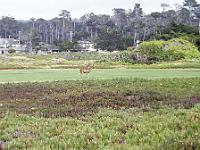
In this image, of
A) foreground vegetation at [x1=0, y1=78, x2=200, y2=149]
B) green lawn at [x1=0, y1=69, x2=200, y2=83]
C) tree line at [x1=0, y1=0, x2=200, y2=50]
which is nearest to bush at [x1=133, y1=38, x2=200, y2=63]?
Answer: green lawn at [x1=0, y1=69, x2=200, y2=83]

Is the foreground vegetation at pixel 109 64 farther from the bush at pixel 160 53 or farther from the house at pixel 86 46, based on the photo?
the house at pixel 86 46

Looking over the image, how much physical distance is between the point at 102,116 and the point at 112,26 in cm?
15078

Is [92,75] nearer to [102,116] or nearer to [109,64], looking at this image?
[102,116]

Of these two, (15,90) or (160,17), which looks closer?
(15,90)

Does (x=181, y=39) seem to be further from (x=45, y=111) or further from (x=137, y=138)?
(x=137, y=138)

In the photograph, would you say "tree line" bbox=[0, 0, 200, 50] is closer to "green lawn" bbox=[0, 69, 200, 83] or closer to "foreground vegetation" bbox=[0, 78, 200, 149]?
"green lawn" bbox=[0, 69, 200, 83]

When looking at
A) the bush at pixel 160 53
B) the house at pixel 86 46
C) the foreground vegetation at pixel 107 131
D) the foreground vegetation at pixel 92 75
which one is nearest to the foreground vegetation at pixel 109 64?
the bush at pixel 160 53

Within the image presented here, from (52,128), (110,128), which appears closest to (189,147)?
(110,128)

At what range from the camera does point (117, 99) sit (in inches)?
749

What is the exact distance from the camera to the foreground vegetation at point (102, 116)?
34.3ft

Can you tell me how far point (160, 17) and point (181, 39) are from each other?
83.4m

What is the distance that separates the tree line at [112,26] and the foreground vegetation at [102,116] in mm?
100164

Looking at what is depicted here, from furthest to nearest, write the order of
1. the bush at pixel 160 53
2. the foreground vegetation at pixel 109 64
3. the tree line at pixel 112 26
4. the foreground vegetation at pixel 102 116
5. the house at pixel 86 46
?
the house at pixel 86 46
the tree line at pixel 112 26
the bush at pixel 160 53
the foreground vegetation at pixel 109 64
the foreground vegetation at pixel 102 116

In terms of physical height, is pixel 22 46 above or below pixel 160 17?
below
